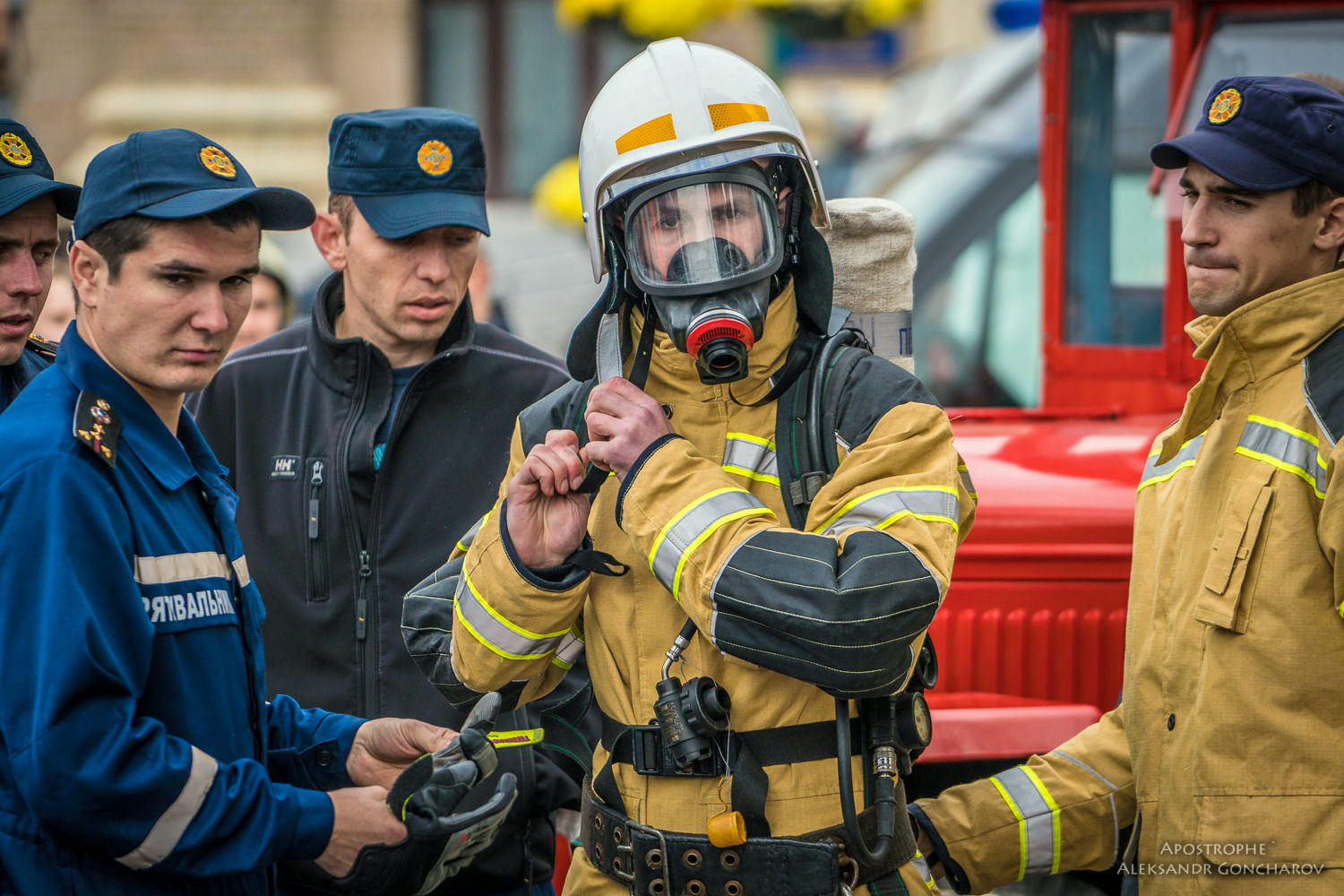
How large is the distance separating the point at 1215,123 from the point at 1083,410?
179cm

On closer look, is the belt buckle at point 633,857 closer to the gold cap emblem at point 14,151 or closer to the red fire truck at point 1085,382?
the red fire truck at point 1085,382

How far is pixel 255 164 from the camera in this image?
1488 centimetres

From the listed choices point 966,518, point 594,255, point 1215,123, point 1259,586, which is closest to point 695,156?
point 594,255

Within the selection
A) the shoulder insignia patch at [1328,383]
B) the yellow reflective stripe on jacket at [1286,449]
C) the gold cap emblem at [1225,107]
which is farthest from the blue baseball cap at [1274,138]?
the yellow reflective stripe on jacket at [1286,449]

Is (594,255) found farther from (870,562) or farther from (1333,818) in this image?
(1333,818)

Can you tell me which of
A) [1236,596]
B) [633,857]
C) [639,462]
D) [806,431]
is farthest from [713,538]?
[1236,596]

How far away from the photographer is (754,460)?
2.33 m

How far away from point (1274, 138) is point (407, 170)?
1.79 m

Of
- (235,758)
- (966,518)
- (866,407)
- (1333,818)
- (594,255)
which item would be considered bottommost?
(1333,818)

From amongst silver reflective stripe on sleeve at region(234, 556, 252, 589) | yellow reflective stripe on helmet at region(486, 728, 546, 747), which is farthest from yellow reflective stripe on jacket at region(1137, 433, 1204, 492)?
silver reflective stripe on sleeve at region(234, 556, 252, 589)

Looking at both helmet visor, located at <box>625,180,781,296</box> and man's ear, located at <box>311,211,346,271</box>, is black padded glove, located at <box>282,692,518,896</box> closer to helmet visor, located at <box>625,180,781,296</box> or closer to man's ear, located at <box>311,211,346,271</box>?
helmet visor, located at <box>625,180,781,296</box>

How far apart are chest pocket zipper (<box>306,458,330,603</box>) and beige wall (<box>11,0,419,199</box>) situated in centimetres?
1224

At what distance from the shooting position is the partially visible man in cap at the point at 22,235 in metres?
2.85

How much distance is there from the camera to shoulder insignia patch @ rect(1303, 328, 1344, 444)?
7.88 feet
